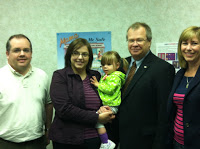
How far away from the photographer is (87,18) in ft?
8.05

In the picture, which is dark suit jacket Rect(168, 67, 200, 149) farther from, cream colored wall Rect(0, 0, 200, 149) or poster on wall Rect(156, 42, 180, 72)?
cream colored wall Rect(0, 0, 200, 149)

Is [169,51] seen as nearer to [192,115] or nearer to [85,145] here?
[192,115]

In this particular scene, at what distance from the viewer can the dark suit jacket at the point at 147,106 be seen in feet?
4.85

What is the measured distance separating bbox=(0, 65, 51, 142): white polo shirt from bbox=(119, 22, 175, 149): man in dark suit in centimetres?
89

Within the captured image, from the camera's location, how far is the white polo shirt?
1.60m

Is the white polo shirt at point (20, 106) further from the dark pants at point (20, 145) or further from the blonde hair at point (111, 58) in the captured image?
the blonde hair at point (111, 58)

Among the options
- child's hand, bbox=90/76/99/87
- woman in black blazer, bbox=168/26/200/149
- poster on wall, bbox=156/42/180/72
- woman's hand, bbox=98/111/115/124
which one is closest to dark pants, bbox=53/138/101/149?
woman's hand, bbox=98/111/115/124

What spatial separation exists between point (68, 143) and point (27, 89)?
27.1 inches

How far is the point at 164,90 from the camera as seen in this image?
148 centimetres

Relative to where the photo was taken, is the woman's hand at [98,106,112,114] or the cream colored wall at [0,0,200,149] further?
the cream colored wall at [0,0,200,149]

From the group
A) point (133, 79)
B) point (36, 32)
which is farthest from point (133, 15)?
point (36, 32)

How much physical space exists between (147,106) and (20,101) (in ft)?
4.07

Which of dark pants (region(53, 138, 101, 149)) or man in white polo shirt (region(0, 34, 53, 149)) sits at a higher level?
man in white polo shirt (region(0, 34, 53, 149))

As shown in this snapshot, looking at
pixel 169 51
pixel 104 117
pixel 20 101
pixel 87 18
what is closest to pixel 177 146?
pixel 104 117
